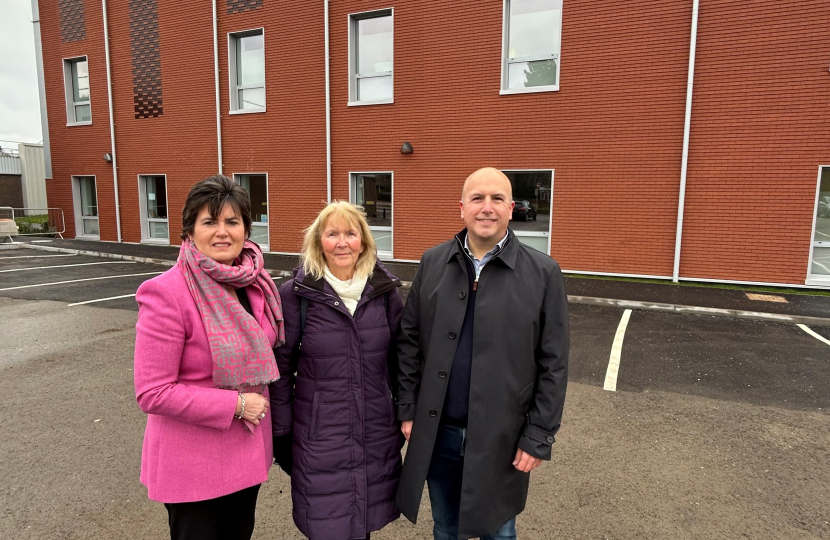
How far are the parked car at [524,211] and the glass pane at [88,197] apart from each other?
14.5 meters

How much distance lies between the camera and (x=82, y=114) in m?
17.0

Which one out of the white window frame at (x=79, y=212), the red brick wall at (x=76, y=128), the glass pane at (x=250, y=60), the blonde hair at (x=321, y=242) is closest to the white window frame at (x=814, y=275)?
the blonde hair at (x=321, y=242)

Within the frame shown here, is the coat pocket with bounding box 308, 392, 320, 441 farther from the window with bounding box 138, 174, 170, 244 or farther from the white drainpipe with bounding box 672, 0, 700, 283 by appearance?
the window with bounding box 138, 174, 170, 244

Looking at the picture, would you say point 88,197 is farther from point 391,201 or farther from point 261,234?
point 391,201

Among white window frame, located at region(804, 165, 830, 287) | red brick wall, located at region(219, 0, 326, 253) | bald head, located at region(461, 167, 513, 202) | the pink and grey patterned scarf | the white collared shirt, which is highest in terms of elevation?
red brick wall, located at region(219, 0, 326, 253)

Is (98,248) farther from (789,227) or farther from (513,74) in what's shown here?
(789,227)

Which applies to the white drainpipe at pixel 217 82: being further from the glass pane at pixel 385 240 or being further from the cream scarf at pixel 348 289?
the cream scarf at pixel 348 289

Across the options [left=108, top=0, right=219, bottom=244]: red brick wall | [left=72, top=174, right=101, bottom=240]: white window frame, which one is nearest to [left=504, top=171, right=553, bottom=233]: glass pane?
[left=108, top=0, right=219, bottom=244]: red brick wall

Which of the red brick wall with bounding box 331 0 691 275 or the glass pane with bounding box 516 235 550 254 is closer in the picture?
the red brick wall with bounding box 331 0 691 275

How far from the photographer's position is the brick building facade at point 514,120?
9.63 metres

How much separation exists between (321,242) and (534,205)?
9.93m

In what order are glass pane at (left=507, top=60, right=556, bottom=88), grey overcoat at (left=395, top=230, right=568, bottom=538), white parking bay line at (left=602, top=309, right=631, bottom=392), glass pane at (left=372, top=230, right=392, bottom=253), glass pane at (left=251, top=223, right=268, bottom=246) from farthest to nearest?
glass pane at (left=251, top=223, right=268, bottom=246) < glass pane at (left=372, top=230, right=392, bottom=253) < glass pane at (left=507, top=60, right=556, bottom=88) < white parking bay line at (left=602, top=309, right=631, bottom=392) < grey overcoat at (left=395, top=230, right=568, bottom=538)

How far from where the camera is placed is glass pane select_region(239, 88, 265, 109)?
46.3 ft

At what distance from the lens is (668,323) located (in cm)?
740
